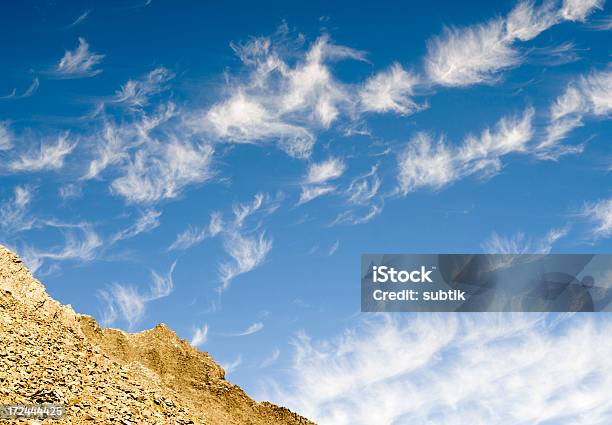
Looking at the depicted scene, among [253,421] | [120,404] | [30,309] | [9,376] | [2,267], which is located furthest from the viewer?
[253,421]

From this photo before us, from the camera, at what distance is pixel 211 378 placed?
58438mm

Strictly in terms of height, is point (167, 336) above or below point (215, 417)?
above

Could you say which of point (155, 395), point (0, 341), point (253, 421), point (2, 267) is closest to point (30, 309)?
point (2, 267)

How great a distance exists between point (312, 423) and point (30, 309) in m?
26.2

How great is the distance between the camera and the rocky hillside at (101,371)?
3438 cm

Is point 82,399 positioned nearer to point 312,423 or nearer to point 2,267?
point 2,267

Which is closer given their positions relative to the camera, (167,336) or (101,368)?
→ (101,368)

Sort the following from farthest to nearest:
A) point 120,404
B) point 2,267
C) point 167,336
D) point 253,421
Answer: point 167,336, point 253,421, point 2,267, point 120,404

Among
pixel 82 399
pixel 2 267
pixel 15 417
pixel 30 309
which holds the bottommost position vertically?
pixel 15 417

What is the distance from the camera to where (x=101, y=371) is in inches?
1598

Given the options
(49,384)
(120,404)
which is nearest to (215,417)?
(120,404)

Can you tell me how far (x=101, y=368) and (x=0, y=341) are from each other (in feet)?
21.9

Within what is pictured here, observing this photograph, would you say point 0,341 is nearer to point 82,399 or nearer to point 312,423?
point 82,399

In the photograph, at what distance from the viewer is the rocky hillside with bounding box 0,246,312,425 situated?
113 ft
